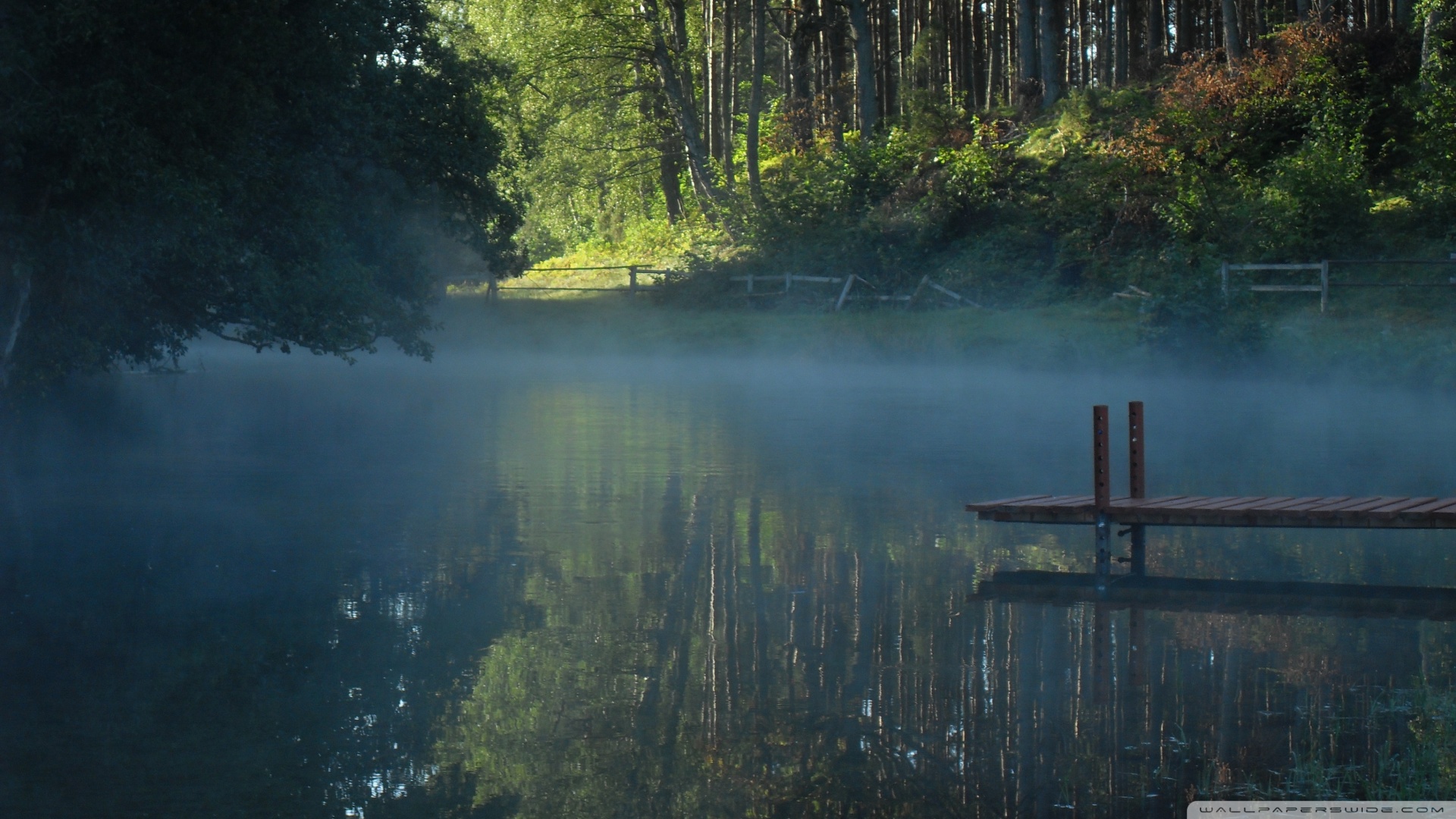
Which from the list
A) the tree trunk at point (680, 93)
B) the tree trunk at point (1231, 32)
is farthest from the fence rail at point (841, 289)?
the tree trunk at point (1231, 32)

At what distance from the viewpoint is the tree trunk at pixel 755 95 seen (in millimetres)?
45281

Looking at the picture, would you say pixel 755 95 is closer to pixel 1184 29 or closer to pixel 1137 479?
pixel 1184 29

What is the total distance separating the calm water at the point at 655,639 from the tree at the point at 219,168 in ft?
8.26

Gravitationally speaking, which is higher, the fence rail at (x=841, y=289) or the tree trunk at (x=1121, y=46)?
the tree trunk at (x=1121, y=46)

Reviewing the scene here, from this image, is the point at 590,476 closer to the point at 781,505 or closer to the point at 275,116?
the point at 781,505

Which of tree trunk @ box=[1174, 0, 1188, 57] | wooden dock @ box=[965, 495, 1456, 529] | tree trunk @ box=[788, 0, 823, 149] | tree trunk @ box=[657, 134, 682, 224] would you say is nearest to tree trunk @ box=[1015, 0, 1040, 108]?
tree trunk @ box=[1174, 0, 1188, 57]

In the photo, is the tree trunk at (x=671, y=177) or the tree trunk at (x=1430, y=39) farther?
the tree trunk at (x=671, y=177)

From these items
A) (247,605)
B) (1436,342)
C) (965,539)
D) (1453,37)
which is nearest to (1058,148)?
(1453,37)

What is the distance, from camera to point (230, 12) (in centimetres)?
1766

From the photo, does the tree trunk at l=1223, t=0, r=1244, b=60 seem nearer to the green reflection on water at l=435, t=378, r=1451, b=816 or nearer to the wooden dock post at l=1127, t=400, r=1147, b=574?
the green reflection on water at l=435, t=378, r=1451, b=816

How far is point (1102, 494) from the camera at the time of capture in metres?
10.9

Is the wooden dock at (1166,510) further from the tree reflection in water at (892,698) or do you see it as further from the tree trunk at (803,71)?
the tree trunk at (803,71)

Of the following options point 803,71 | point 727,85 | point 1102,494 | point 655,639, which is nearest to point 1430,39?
point 727,85

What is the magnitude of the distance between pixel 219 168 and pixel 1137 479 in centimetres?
1295
